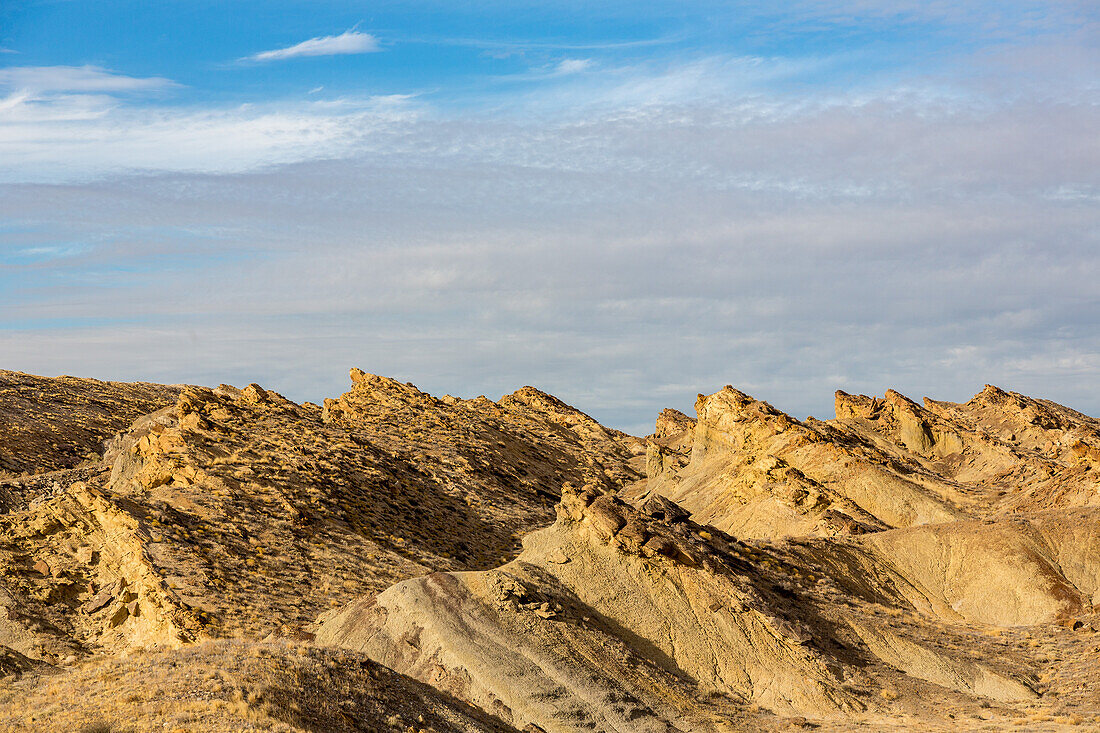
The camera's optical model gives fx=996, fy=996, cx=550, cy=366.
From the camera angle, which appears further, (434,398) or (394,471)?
(434,398)

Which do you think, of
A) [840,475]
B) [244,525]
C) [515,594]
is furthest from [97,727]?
[840,475]

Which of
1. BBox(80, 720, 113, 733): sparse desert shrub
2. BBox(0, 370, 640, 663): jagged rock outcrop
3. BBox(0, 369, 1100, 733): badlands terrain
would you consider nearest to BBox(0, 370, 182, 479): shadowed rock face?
BBox(0, 370, 640, 663): jagged rock outcrop

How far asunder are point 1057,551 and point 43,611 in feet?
126

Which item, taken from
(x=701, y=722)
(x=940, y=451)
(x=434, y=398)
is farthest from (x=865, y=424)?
(x=701, y=722)

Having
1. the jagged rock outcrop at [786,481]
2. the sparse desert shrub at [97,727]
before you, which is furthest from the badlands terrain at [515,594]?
the jagged rock outcrop at [786,481]

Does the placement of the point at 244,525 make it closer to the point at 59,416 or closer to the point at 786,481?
the point at 786,481

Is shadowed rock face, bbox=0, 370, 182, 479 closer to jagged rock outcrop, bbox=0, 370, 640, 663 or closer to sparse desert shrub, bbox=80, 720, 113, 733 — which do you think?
jagged rock outcrop, bbox=0, 370, 640, 663

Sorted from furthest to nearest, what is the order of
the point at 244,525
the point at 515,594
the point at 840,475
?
the point at 840,475 < the point at 244,525 < the point at 515,594

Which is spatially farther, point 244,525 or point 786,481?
point 786,481

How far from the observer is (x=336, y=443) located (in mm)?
51156

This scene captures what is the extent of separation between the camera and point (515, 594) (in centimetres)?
2972

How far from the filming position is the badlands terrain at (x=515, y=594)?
22953 mm

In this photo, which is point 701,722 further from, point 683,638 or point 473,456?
point 473,456

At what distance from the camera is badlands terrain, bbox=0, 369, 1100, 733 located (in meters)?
23.0
